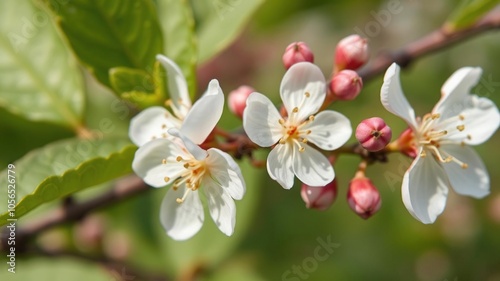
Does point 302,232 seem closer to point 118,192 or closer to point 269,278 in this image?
point 269,278

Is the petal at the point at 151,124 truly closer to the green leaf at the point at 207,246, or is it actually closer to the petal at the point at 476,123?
the petal at the point at 476,123

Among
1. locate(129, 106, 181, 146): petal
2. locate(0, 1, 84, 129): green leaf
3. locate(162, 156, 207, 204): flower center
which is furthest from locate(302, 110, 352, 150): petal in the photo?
locate(0, 1, 84, 129): green leaf

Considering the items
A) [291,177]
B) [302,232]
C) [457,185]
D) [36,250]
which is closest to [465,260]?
[302,232]

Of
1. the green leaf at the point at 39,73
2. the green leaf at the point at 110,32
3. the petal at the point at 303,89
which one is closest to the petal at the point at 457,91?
the petal at the point at 303,89

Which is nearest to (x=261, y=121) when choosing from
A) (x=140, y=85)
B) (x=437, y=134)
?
(x=140, y=85)

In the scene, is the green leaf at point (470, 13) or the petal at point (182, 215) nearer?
the petal at point (182, 215)

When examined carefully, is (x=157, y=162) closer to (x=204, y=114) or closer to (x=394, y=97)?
(x=204, y=114)
